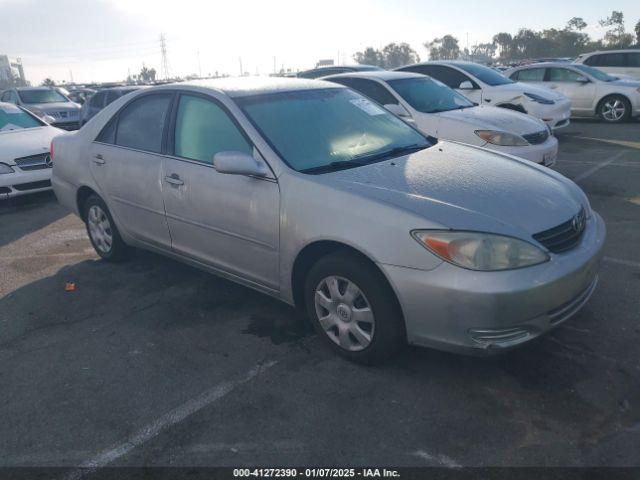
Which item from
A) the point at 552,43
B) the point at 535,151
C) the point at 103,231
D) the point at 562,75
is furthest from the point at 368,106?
the point at 552,43

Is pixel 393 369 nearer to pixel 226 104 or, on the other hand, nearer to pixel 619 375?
pixel 619 375

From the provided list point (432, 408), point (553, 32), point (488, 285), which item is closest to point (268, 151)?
point (488, 285)

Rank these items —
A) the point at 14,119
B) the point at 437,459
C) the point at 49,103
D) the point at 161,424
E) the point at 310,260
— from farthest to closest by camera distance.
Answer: the point at 49,103
the point at 14,119
the point at 310,260
the point at 161,424
the point at 437,459

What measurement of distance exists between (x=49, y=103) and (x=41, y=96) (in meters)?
0.61

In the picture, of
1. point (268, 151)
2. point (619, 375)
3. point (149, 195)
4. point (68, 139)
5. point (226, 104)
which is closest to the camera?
point (619, 375)

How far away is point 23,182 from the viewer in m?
7.51

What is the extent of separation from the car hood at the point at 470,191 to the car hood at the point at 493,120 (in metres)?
3.38

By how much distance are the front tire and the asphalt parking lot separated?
0.15 metres

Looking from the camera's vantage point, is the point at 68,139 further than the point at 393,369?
Yes

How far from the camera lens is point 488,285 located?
2650mm

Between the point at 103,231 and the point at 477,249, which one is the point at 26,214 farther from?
the point at 477,249

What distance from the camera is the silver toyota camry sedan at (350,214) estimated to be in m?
2.75

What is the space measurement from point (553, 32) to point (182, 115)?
328ft

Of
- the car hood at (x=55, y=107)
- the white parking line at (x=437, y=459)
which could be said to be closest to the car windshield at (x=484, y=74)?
the white parking line at (x=437, y=459)
